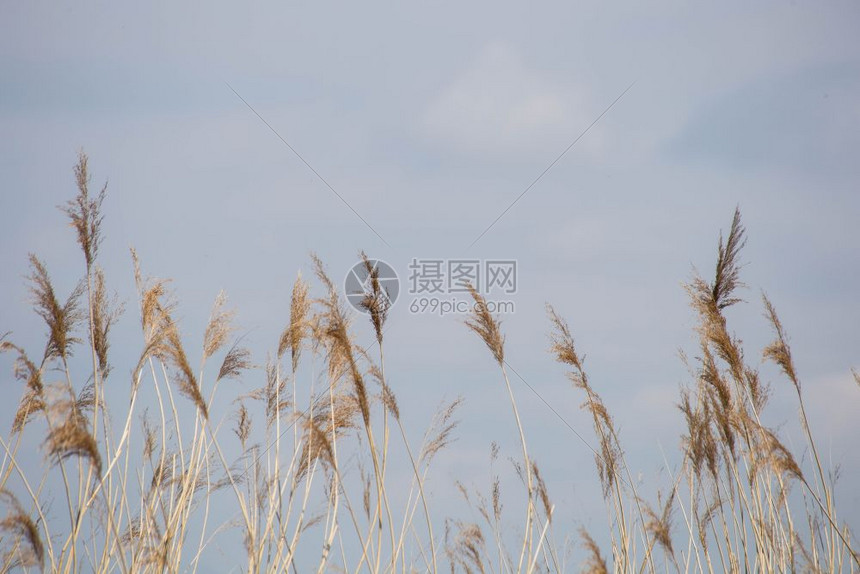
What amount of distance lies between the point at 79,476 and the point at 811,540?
11.1 ft

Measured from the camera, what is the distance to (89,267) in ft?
11.7

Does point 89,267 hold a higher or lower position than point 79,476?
higher

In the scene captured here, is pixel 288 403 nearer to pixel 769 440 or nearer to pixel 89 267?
pixel 89 267

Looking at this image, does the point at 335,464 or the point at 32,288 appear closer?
the point at 335,464

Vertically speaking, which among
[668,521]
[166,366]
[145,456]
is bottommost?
[668,521]

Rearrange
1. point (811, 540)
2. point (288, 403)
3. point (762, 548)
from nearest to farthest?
point (762, 548), point (811, 540), point (288, 403)

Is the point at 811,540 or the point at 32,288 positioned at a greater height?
the point at 32,288

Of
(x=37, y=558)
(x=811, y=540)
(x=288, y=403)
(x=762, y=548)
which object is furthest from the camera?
(x=288, y=403)

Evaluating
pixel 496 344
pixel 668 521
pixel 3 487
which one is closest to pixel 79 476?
pixel 3 487

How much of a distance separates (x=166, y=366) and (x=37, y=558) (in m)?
0.90

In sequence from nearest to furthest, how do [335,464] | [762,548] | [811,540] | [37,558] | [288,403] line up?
[37,558], [335,464], [762,548], [811,540], [288,403]

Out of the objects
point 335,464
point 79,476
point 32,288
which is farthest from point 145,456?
point 335,464

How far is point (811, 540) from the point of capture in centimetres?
363

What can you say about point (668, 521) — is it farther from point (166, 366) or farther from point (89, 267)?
point (89, 267)
